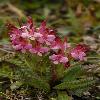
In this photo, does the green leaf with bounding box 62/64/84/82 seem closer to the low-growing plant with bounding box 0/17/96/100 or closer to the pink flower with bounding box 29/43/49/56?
the low-growing plant with bounding box 0/17/96/100

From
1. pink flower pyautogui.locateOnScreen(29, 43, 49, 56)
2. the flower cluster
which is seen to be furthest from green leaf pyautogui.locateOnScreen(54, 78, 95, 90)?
pink flower pyautogui.locateOnScreen(29, 43, 49, 56)

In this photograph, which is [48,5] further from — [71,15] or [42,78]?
[42,78]

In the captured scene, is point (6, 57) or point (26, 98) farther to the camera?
point (6, 57)

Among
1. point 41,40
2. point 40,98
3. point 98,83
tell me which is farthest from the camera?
point 98,83

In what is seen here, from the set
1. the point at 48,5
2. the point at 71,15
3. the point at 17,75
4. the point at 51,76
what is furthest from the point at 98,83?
the point at 48,5

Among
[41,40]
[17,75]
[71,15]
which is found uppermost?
[71,15]

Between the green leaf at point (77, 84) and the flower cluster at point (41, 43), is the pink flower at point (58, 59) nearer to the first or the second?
the flower cluster at point (41, 43)

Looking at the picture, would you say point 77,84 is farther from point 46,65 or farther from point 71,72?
point 46,65

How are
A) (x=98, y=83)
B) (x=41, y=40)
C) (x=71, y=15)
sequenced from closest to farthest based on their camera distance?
1. (x=41, y=40)
2. (x=98, y=83)
3. (x=71, y=15)

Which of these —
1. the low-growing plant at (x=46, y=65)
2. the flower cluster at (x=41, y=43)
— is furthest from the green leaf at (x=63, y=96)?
the flower cluster at (x=41, y=43)
